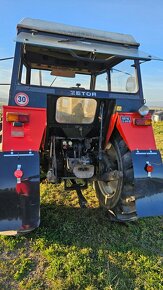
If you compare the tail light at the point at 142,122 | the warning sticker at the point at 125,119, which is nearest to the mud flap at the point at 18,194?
the warning sticker at the point at 125,119

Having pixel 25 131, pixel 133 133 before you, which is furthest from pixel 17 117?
pixel 133 133

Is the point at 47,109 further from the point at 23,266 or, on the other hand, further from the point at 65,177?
the point at 23,266

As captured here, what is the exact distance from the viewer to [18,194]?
3.00 metres

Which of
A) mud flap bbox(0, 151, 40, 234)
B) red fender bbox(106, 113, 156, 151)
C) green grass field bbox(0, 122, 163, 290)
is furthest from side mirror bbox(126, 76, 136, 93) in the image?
green grass field bbox(0, 122, 163, 290)

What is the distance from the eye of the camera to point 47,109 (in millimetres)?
3588

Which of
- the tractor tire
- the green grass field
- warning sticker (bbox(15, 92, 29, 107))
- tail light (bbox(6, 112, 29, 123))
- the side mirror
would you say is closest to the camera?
the green grass field

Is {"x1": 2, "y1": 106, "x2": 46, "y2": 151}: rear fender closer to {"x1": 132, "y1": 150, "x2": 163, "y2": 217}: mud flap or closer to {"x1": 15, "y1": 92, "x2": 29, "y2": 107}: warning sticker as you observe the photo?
{"x1": 15, "y1": 92, "x2": 29, "y2": 107}: warning sticker

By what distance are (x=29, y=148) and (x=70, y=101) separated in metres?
0.87

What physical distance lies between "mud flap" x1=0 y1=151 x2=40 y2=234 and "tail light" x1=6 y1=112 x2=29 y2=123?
383 millimetres

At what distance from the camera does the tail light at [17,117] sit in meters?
3.13

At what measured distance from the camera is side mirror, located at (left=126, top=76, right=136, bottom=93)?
3.84 meters

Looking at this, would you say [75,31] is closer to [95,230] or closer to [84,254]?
[95,230]

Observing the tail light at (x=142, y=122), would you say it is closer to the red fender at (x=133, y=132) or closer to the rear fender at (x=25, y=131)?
the red fender at (x=133, y=132)

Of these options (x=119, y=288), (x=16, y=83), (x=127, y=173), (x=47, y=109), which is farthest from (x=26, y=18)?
(x=119, y=288)
